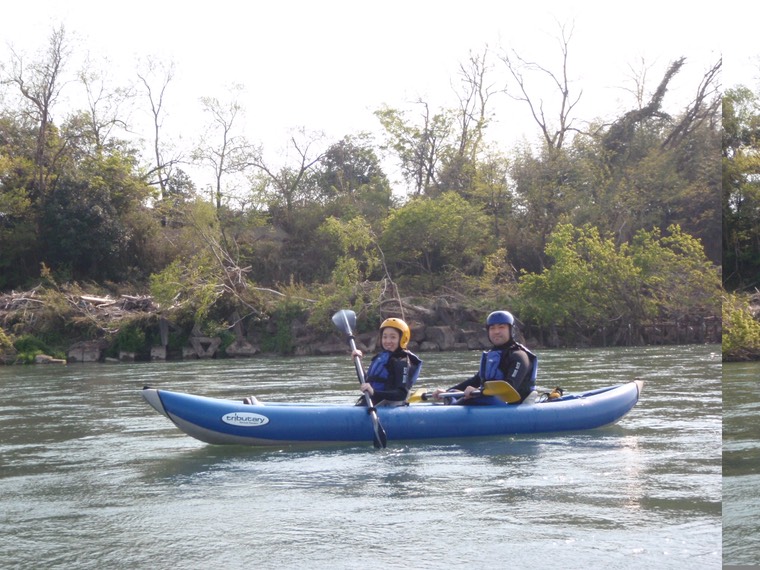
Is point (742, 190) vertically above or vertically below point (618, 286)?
below

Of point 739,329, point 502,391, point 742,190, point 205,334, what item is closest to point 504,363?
point 502,391

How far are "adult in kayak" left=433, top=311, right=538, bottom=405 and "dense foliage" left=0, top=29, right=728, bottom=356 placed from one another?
13091 mm

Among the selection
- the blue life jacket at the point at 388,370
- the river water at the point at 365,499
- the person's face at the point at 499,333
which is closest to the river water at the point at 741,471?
the river water at the point at 365,499

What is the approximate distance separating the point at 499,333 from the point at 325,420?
1.43 meters

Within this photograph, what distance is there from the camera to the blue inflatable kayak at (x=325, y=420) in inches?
271

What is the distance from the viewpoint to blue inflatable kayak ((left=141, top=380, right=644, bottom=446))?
22.5ft

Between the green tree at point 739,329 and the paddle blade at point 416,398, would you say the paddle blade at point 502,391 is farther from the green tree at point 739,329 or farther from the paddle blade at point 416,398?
the green tree at point 739,329

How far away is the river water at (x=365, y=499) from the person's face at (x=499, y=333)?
719 millimetres

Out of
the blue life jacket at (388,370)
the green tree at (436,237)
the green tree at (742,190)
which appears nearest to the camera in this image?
the green tree at (742,190)

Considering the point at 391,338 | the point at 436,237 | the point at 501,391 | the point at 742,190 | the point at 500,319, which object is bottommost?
the point at 501,391

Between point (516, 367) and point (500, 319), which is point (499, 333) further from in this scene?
point (516, 367)

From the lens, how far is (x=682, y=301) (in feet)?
66.9

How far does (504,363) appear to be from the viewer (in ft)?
23.9

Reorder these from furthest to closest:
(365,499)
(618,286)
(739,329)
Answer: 1. (618,286)
2. (739,329)
3. (365,499)
